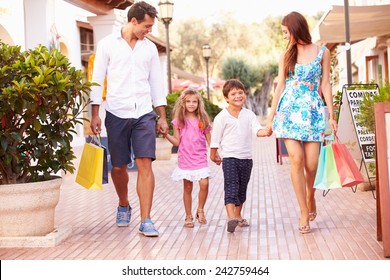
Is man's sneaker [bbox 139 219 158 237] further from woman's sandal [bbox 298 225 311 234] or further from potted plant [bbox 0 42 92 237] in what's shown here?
woman's sandal [bbox 298 225 311 234]

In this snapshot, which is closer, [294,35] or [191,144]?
[294,35]

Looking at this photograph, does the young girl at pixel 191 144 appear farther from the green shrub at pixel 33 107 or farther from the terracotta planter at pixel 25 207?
the terracotta planter at pixel 25 207

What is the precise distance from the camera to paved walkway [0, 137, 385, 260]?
5.52 meters

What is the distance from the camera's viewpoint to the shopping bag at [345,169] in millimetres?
6125

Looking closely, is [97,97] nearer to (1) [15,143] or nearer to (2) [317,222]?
(1) [15,143]

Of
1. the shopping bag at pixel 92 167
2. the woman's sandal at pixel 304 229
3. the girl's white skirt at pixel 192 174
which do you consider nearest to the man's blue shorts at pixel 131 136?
the shopping bag at pixel 92 167

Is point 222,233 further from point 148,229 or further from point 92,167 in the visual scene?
point 92,167

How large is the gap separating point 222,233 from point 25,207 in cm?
167

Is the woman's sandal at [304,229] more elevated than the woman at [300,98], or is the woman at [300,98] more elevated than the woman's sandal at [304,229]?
the woman at [300,98]

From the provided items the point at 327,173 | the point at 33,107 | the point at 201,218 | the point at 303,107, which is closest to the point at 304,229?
the point at 327,173

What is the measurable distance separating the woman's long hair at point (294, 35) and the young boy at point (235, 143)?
637 millimetres

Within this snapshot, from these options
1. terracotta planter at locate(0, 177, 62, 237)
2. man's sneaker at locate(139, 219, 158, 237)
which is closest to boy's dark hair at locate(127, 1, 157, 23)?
terracotta planter at locate(0, 177, 62, 237)

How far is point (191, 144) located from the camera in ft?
23.5

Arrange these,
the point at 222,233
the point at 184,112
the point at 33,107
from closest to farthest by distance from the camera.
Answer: the point at 33,107 → the point at 222,233 → the point at 184,112
